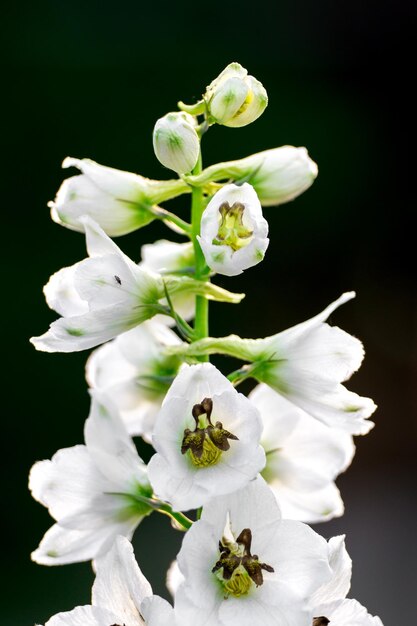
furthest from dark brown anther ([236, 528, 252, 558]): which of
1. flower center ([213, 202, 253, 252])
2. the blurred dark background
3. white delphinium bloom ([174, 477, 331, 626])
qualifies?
the blurred dark background

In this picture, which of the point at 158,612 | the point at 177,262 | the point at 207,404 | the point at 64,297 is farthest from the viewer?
the point at 177,262

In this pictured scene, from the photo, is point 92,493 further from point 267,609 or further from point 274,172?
point 274,172

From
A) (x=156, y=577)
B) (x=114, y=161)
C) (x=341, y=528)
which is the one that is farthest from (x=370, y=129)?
(x=156, y=577)

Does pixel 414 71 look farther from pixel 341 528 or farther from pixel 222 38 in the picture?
pixel 341 528

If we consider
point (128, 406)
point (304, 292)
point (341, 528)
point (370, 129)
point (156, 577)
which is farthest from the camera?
point (370, 129)

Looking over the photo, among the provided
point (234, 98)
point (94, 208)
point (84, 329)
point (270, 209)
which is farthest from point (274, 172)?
point (270, 209)
